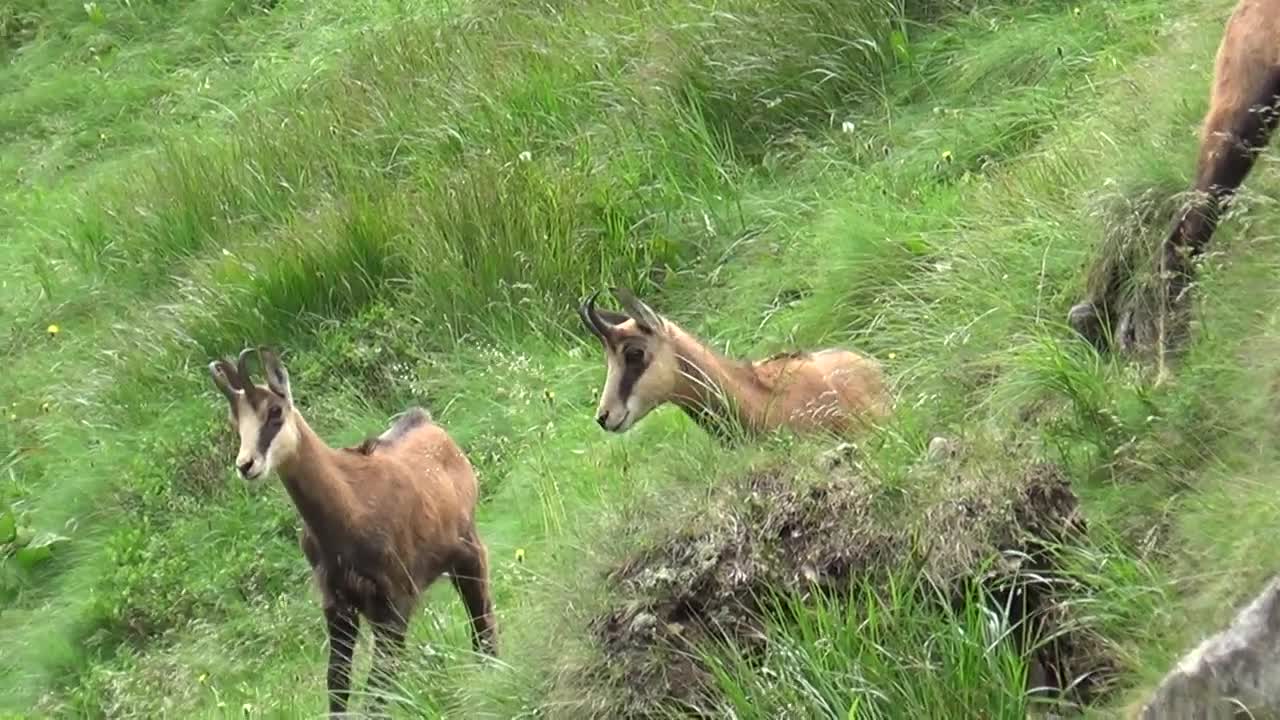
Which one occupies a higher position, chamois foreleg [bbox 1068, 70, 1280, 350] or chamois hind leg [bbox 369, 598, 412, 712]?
chamois foreleg [bbox 1068, 70, 1280, 350]

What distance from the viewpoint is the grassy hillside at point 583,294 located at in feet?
17.3

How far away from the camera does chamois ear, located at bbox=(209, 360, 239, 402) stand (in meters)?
7.73

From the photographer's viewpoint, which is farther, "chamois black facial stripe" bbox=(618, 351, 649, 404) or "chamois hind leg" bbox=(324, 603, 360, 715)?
"chamois black facial stripe" bbox=(618, 351, 649, 404)

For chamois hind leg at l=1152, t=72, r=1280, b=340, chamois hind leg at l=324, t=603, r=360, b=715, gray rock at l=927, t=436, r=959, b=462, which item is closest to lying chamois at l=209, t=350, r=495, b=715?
chamois hind leg at l=324, t=603, r=360, b=715

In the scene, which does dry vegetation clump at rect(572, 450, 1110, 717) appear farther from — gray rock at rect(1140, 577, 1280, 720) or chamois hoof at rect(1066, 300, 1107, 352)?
chamois hoof at rect(1066, 300, 1107, 352)

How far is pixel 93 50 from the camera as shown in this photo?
1762 centimetres

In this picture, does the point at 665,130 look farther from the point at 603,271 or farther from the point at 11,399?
the point at 11,399

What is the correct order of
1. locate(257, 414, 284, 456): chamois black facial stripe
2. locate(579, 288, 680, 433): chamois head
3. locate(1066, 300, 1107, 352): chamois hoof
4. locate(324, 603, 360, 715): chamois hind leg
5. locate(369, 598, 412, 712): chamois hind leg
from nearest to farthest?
locate(369, 598, 412, 712): chamois hind leg < locate(1066, 300, 1107, 352): chamois hoof < locate(324, 603, 360, 715): chamois hind leg < locate(257, 414, 284, 456): chamois black facial stripe < locate(579, 288, 680, 433): chamois head

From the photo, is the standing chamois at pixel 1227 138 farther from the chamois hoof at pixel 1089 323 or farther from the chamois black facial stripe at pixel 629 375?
the chamois black facial stripe at pixel 629 375

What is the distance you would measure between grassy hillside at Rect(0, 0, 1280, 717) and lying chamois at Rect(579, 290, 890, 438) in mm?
219

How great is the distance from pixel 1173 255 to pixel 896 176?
11.5ft

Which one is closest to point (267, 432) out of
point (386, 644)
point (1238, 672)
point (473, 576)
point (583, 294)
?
point (473, 576)

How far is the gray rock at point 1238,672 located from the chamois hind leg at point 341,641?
3.74 meters

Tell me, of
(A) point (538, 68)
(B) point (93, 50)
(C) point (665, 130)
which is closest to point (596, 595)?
(C) point (665, 130)
